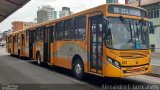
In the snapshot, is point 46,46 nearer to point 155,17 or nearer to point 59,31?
point 59,31

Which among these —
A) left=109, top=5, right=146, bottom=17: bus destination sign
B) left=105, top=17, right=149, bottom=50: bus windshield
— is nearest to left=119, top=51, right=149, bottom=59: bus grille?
left=105, top=17, right=149, bottom=50: bus windshield

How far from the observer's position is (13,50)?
115ft

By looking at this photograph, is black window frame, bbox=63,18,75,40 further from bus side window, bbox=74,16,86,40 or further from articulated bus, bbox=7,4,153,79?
bus side window, bbox=74,16,86,40

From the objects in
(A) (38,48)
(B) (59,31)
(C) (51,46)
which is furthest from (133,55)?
(A) (38,48)

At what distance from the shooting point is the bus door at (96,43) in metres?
12.1

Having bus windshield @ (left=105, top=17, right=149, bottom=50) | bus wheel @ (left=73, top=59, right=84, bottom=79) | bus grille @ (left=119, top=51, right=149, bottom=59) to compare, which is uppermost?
bus windshield @ (left=105, top=17, right=149, bottom=50)

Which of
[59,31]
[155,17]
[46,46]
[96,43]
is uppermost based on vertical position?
[155,17]

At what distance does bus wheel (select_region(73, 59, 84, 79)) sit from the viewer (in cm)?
1380

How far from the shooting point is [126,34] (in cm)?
1183

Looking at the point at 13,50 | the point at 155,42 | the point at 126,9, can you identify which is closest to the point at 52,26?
the point at 126,9

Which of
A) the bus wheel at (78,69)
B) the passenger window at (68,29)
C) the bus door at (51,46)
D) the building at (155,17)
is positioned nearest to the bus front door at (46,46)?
the bus door at (51,46)

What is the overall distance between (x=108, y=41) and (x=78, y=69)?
3.06 m

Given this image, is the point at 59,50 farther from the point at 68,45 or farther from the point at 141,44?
the point at 141,44

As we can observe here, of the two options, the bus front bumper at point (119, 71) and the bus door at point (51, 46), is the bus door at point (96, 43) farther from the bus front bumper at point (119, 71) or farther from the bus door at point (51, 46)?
the bus door at point (51, 46)
